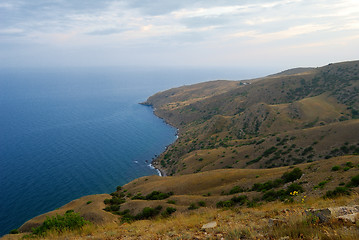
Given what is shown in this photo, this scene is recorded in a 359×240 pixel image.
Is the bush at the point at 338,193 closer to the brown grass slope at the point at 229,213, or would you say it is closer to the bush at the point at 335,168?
the brown grass slope at the point at 229,213

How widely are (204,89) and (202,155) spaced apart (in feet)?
425

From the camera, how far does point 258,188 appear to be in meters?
24.7

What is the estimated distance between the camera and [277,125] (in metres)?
61.9

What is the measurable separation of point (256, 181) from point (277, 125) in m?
41.0

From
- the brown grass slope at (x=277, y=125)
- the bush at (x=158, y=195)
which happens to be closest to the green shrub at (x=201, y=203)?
the bush at (x=158, y=195)

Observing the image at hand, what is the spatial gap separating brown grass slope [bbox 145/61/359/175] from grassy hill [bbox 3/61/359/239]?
284 mm

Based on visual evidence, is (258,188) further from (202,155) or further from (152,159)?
(152,159)

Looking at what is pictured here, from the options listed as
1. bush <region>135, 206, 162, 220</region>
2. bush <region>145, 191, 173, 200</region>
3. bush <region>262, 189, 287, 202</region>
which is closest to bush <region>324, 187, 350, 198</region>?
bush <region>262, 189, 287, 202</region>

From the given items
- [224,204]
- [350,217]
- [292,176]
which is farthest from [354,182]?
→ [350,217]

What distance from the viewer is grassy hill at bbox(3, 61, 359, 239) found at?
10.3 metres

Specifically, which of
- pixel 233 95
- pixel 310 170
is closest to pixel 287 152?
pixel 310 170

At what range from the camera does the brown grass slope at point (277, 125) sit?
40594 mm

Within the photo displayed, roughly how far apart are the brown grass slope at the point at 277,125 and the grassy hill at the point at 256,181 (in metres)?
0.28

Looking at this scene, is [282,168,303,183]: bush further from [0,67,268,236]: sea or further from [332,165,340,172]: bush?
[0,67,268,236]: sea
